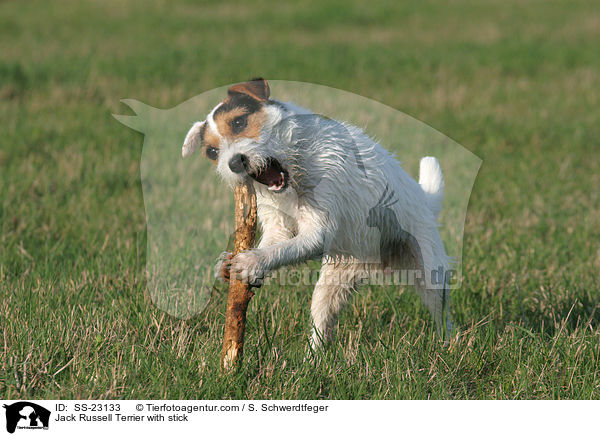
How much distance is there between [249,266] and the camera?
9.78 ft

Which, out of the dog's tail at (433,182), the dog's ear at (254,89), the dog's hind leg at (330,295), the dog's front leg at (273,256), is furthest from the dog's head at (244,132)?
the dog's tail at (433,182)

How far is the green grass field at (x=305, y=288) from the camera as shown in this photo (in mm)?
3391

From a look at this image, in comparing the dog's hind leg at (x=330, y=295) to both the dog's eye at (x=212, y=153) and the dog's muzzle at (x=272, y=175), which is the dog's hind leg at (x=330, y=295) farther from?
the dog's eye at (x=212, y=153)

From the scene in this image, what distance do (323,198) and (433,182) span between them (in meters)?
0.98

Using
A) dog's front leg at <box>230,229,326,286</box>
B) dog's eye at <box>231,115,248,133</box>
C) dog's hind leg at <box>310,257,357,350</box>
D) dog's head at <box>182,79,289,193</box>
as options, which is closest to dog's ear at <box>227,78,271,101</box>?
dog's head at <box>182,79,289,193</box>

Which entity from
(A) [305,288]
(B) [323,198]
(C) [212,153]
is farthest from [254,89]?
(A) [305,288]

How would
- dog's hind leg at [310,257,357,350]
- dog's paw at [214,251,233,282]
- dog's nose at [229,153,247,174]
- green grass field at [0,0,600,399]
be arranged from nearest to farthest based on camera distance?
1. dog's nose at [229,153,247,174]
2. dog's paw at [214,251,233,282]
3. green grass field at [0,0,600,399]
4. dog's hind leg at [310,257,357,350]

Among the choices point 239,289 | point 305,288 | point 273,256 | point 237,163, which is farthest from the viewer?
point 305,288

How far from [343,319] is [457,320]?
2.22ft
